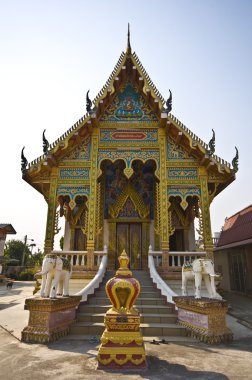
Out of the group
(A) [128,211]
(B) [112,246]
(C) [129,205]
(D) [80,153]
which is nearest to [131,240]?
(B) [112,246]

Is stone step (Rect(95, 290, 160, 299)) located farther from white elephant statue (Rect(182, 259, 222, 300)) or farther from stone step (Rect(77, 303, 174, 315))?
white elephant statue (Rect(182, 259, 222, 300))

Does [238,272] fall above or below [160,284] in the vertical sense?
above

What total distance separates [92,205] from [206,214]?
4.38 m

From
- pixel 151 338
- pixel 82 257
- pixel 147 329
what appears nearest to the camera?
pixel 151 338

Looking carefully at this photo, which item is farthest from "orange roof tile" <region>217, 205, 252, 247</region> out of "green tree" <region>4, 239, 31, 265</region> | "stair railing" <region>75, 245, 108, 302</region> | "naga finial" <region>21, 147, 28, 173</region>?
"green tree" <region>4, 239, 31, 265</region>

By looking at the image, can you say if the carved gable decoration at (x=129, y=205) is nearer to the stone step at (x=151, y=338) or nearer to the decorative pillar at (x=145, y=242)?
the decorative pillar at (x=145, y=242)

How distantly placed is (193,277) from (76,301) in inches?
120

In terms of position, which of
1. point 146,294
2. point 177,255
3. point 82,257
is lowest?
point 146,294

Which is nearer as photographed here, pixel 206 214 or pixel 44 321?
pixel 44 321

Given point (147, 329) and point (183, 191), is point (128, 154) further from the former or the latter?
point (147, 329)

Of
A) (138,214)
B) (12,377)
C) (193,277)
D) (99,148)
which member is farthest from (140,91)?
(12,377)

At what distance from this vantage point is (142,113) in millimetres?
11953

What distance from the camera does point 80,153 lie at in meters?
11.4

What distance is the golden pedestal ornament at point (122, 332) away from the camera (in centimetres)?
425
